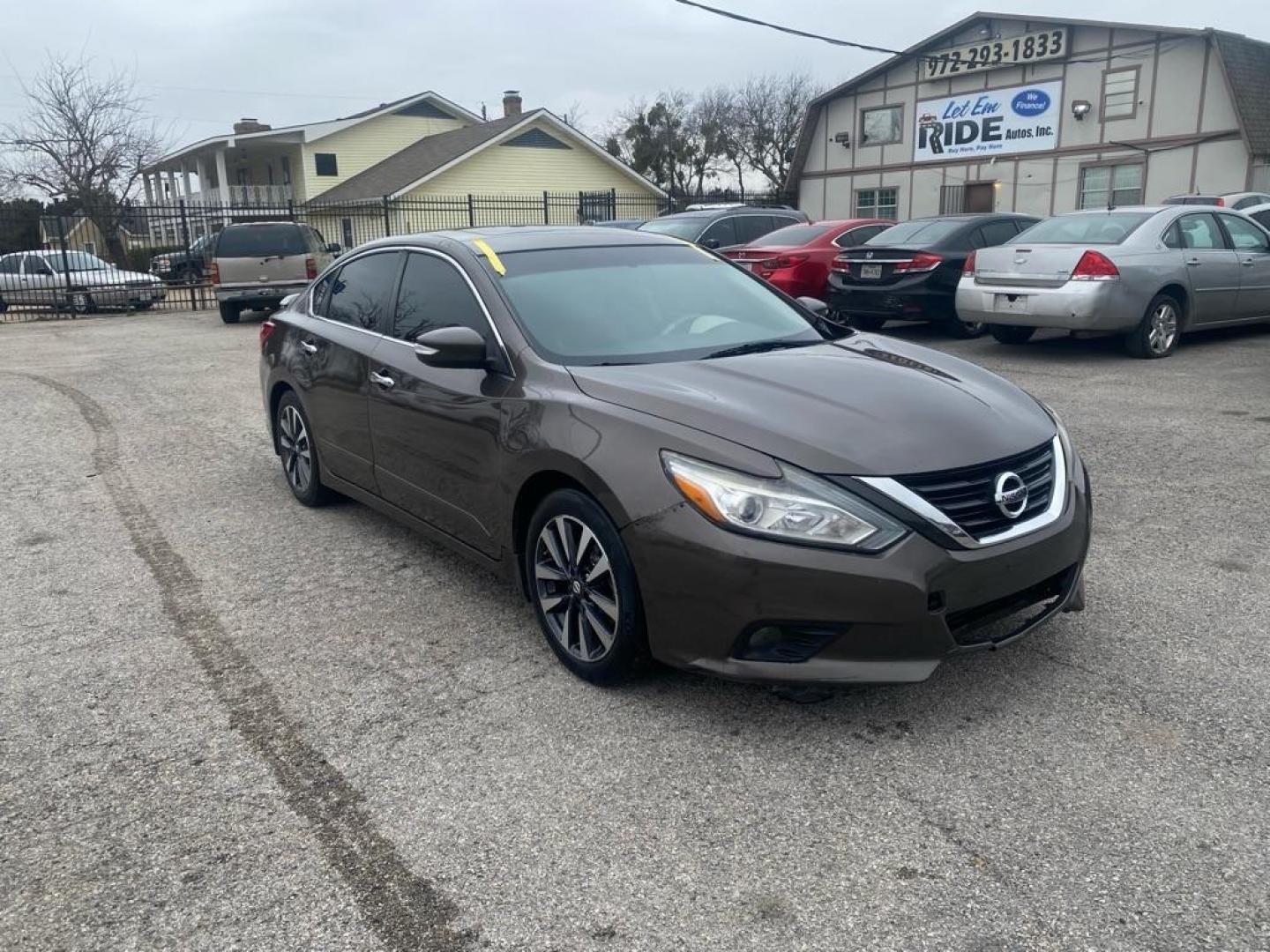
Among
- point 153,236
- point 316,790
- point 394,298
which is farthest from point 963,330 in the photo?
point 153,236

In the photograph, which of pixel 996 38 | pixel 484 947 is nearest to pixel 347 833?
pixel 484 947

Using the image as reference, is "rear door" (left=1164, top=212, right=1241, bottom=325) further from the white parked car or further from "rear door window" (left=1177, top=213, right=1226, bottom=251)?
the white parked car

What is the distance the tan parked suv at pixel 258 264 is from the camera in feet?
57.4

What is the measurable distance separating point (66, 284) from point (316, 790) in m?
21.2

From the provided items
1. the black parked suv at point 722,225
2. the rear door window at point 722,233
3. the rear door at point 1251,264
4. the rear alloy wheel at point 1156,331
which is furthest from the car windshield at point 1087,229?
the rear door window at point 722,233

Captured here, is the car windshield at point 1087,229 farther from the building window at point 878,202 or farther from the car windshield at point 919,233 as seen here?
the building window at point 878,202

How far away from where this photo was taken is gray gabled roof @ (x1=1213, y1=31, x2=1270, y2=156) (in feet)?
77.2

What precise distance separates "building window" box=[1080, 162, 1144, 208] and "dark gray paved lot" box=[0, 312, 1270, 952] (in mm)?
25034

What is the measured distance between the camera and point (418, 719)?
341cm

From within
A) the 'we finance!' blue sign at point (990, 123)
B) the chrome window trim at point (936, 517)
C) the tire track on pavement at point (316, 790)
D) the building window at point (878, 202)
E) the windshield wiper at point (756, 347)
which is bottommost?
the tire track on pavement at point (316, 790)

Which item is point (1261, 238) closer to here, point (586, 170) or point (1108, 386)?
point (1108, 386)

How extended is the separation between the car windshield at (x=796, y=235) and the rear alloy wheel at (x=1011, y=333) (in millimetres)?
2720

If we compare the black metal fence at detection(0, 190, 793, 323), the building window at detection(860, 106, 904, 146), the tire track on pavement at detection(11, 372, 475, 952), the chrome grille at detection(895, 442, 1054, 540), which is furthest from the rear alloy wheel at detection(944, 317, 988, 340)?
the building window at detection(860, 106, 904, 146)

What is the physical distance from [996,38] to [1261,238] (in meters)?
20.7
